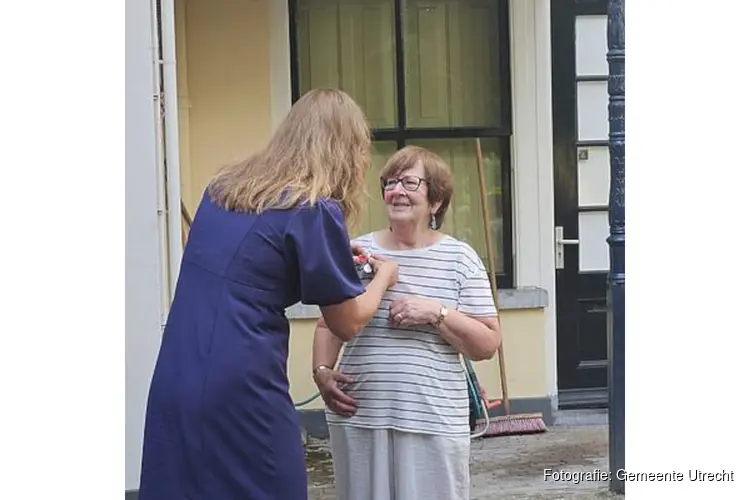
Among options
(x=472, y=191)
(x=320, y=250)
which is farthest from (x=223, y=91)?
(x=320, y=250)

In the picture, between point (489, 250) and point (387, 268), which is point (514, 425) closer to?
point (489, 250)

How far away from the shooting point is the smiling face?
9.99ft

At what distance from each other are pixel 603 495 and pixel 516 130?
2.25m

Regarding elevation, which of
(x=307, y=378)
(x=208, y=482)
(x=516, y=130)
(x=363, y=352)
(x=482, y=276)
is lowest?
(x=307, y=378)

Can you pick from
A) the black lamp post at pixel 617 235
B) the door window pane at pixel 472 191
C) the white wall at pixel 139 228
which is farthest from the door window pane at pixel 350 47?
the white wall at pixel 139 228

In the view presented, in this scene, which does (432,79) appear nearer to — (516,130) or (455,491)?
(516,130)

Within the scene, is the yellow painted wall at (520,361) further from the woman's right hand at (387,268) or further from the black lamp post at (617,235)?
the woman's right hand at (387,268)

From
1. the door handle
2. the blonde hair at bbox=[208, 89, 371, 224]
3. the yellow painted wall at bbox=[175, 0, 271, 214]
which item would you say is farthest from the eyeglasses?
the door handle

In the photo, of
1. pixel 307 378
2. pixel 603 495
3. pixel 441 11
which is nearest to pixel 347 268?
pixel 603 495

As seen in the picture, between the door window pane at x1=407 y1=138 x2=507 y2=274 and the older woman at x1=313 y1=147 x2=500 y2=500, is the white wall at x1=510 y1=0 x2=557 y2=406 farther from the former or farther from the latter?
the older woman at x1=313 y1=147 x2=500 y2=500

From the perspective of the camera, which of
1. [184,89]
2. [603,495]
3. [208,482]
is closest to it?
[208,482]

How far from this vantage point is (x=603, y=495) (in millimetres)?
4820

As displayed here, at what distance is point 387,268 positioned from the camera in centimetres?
296

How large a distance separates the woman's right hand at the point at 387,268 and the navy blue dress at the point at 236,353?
1.15ft
